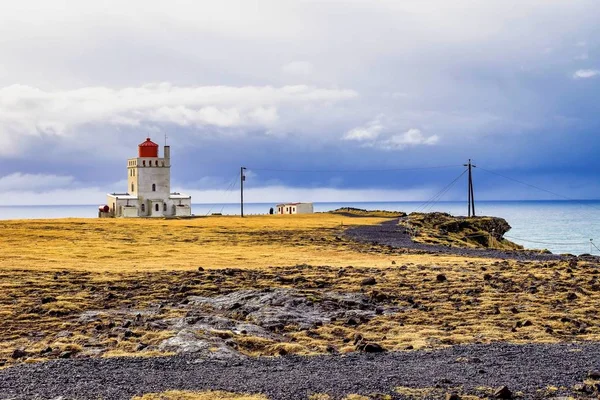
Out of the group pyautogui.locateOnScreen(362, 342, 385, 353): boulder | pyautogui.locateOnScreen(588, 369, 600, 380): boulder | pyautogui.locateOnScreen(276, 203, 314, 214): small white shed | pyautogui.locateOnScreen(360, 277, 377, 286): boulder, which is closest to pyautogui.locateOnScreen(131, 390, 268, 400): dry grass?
pyautogui.locateOnScreen(362, 342, 385, 353): boulder

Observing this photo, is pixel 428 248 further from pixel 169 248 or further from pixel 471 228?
pixel 471 228

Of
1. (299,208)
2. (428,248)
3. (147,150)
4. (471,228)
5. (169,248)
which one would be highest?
(147,150)

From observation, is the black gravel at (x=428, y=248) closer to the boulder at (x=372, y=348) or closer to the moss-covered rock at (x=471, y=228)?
the moss-covered rock at (x=471, y=228)

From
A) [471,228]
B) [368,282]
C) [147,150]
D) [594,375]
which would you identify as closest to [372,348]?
[594,375]

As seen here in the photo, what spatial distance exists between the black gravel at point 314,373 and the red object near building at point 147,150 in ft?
239

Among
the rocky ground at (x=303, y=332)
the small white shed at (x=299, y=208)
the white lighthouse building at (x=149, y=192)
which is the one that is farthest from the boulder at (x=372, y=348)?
the small white shed at (x=299, y=208)

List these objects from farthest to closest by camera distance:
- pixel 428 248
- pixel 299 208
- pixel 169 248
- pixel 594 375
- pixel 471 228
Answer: pixel 299 208 → pixel 471 228 → pixel 428 248 → pixel 169 248 → pixel 594 375

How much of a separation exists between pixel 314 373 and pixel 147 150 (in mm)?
75158

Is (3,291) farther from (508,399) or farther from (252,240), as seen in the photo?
(252,240)

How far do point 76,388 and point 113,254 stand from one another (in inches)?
957

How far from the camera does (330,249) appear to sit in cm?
3719

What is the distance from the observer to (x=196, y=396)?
944 centimetres

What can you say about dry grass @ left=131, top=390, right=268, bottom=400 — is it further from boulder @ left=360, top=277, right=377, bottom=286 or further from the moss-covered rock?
the moss-covered rock

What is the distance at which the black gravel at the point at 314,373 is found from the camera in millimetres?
9609
